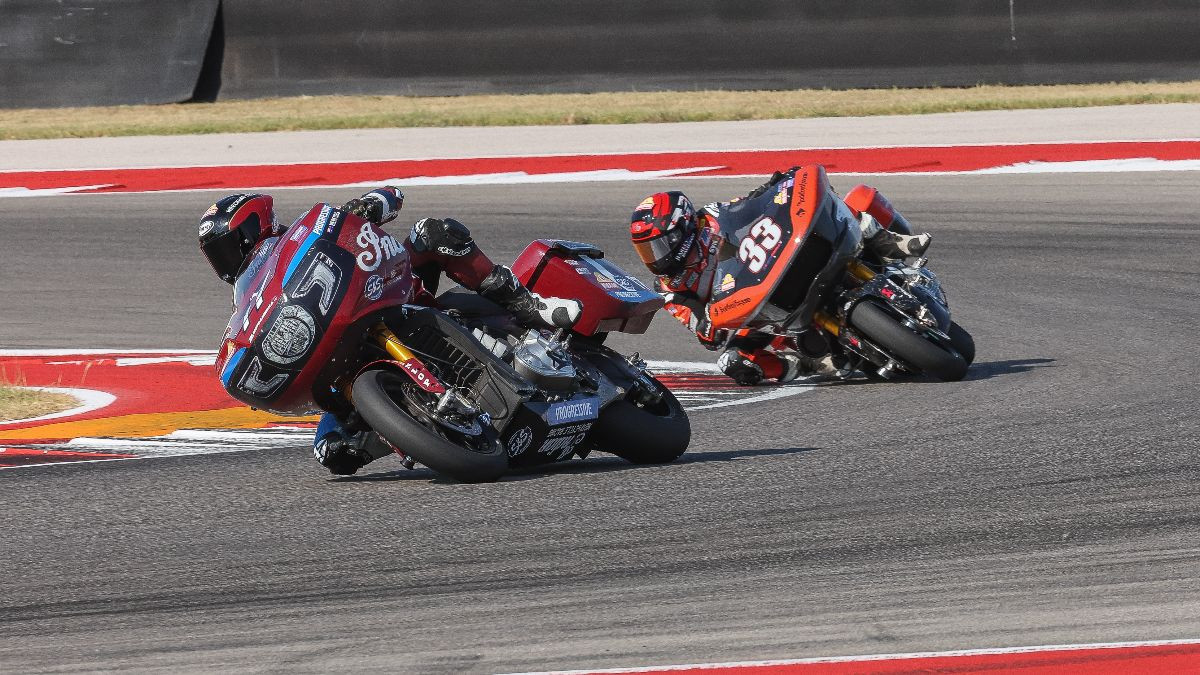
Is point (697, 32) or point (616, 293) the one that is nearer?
point (616, 293)

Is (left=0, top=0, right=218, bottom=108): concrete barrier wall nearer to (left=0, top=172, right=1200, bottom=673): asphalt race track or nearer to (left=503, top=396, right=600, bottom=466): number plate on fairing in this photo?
(left=0, top=172, right=1200, bottom=673): asphalt race track

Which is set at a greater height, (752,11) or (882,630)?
(882,630)

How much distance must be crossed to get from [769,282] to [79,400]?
13.3ft

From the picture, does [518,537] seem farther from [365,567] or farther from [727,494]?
[727,494]

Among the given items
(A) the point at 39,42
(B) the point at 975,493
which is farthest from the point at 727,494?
(A) the point at 39,42

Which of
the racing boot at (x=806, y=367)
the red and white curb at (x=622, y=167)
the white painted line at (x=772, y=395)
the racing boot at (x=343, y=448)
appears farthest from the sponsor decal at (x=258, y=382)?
the red and white curb at (x=622, y=167)

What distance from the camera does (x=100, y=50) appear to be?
1931 cm

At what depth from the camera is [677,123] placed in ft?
60.8

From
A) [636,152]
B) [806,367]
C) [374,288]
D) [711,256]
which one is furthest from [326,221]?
[636,152]

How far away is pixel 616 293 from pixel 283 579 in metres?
2.27

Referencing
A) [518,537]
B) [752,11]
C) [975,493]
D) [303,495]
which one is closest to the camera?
[518,537]

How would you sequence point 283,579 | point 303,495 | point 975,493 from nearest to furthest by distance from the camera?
1. point 283,579
2. point 975,493
3. point 303,495

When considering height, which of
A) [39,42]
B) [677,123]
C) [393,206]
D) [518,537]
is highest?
[393,206]

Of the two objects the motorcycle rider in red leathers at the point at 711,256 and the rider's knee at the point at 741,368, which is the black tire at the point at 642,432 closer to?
the motorcycle rider in red leathers at the point at 711,256
